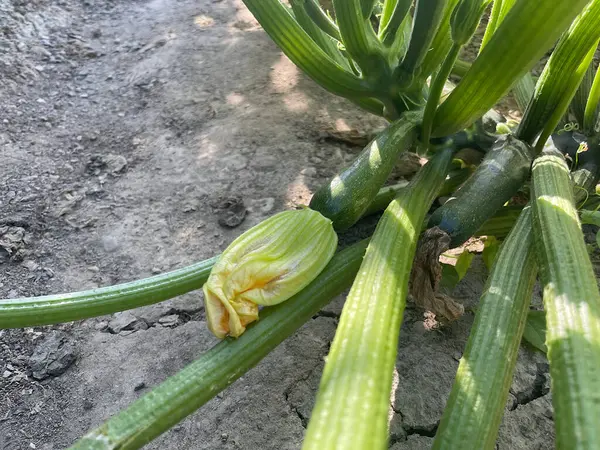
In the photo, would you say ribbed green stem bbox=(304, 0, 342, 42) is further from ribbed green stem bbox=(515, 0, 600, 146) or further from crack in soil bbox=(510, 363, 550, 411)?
crack in soil bbox=(510, 363, 550, 411)

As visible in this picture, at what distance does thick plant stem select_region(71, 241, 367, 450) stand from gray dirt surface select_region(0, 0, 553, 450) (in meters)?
0.32

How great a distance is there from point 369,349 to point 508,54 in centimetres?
87

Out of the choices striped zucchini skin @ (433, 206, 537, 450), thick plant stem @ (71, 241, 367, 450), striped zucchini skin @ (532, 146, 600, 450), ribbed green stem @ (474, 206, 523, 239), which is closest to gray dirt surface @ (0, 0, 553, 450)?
ribbed green stem @ (474, 206, 523, 239)

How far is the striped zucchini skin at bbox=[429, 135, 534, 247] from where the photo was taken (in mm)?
1671

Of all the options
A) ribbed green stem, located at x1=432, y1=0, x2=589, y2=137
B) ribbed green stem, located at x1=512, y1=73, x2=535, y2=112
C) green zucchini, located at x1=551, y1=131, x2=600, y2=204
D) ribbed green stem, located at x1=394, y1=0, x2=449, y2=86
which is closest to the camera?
ribbed green stem, located at x1=432, y1=0, x2=589, y2=137

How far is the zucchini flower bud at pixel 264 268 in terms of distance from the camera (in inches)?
55.4

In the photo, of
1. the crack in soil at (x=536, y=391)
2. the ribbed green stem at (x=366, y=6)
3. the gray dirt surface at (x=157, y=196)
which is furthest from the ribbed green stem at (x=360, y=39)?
the crack in soil at (x=536, y=391)

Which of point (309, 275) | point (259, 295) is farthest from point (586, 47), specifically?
point (259, 295)

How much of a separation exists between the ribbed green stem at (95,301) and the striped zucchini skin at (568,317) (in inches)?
36.3

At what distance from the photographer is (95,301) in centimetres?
157

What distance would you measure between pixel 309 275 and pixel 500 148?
2.75 ft

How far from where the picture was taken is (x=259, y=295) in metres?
1.46

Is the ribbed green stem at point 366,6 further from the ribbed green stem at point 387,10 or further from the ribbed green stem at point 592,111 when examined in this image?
the ribbed green stem at point 592,111

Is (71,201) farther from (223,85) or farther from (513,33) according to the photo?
(513,33)
